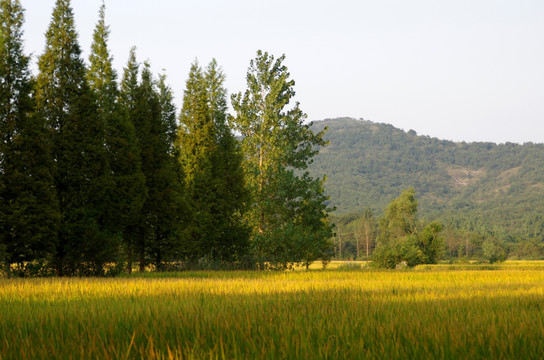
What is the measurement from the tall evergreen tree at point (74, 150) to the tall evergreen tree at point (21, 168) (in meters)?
0.83

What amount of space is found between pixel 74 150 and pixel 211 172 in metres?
9.87

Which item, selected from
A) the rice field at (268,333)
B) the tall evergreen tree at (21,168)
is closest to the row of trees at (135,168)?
the tall evergreen tree at (21,168)

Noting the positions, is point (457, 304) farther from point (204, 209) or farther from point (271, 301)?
point (204, 209)

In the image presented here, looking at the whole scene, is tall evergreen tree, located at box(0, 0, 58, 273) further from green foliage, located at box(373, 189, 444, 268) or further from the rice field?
green foliage, located at box(373, 189, 444, 268)

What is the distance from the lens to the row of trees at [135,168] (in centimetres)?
1942

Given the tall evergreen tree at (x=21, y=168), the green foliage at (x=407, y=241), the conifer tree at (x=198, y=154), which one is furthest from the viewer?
the green foliage at (x=407, y=241)

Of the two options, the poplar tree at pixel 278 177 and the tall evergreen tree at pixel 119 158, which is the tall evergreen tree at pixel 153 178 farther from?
the poplar tree at pixel 278 177

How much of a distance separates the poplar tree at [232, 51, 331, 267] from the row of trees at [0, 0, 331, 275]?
103 millimetres

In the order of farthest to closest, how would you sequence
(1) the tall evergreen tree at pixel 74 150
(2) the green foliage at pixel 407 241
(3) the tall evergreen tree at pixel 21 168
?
(2) the green foliage at pixel 407 241
(1) the tall evergreen tree at pixel 74 150
(3) the tall evergreen tree at pixel 21 168

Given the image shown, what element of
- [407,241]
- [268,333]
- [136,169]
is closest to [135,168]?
[136,169]

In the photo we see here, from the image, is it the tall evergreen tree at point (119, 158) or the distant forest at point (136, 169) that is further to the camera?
the tall evergreen tree at point (119, 158)

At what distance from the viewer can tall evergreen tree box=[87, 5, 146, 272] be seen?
2272 centimetres

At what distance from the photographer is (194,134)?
30109 mm

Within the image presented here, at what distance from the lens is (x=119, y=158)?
77.2 feet
